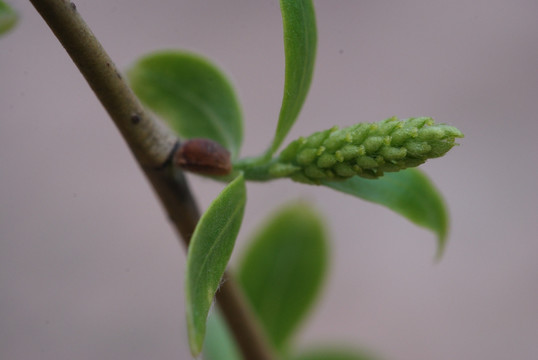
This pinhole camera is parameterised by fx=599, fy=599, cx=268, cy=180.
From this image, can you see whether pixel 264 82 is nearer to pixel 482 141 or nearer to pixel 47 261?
pixel 482 141

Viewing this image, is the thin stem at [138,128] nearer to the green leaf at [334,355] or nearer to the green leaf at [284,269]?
the green leaf at [284,269]

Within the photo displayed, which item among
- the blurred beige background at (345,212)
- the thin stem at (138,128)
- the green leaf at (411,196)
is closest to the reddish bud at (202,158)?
the thin stem at (138,128)

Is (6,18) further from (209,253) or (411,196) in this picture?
(411,196)

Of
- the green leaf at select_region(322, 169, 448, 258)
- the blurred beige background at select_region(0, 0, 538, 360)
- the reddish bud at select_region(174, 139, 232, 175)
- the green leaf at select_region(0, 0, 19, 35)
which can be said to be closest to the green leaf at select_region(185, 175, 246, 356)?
the reddish bud at select_region(174, 139, 232, 175)

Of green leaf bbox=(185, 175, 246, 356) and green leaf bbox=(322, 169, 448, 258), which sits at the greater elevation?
green leaf bbox=(322, 169, 448, 258)

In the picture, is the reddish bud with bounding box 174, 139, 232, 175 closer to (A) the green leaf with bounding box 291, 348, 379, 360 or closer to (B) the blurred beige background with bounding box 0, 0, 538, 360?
(A) the green leaf with bounding box 291, 348, 379, 360

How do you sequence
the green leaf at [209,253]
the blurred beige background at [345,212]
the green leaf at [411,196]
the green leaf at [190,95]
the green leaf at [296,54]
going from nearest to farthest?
the green leaf at [209,253] < the green leaf at [296,54] < the green leaf at [411,196] < the green leaf at [190,95] < the blurred beige background at [345,212]
